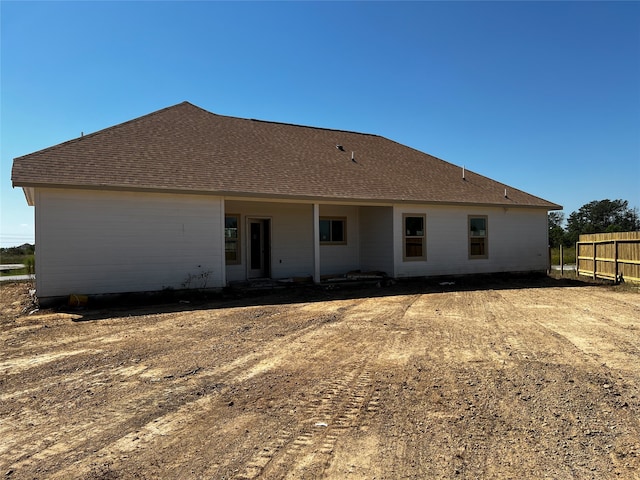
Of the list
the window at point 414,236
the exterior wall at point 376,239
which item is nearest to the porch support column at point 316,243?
the exterior wall at point 376,239

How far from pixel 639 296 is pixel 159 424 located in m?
13.7

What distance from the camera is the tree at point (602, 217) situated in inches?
2867

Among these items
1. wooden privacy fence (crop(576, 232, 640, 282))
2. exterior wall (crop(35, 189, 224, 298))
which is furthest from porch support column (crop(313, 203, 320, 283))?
wooden privacy fence (crop(576, 232, 640, 282))

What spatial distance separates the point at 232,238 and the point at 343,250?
4.50 m

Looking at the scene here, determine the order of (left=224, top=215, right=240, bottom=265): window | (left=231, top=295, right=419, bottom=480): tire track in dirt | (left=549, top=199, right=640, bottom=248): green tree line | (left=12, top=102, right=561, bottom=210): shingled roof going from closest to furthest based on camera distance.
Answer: (left=231, top=295, right=419, bottom=480): tire track in dirt < (left=12, top=102, right=561, bottom=210): shingled roof < (left=224, top=215, right=240, bottom=265): window < (left=549, top=199, right=640, bottom=248): green tree line

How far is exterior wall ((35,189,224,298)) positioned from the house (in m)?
0.03

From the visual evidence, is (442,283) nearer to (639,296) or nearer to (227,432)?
(639,296)

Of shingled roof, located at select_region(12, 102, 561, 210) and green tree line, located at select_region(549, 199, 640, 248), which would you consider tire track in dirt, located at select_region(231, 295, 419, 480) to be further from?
green tree line, located at select_region(549, 199, 640, 248)

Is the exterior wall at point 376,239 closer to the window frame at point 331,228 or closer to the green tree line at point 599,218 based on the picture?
the window frame at point 331,228

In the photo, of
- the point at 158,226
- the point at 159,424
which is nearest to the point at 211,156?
the point at 158,226

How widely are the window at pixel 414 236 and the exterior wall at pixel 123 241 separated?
678 centimetres

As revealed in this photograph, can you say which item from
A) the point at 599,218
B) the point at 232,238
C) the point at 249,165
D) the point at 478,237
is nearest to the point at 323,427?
the point at 232,238

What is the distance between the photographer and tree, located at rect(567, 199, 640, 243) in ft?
239

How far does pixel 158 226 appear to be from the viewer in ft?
38.9
